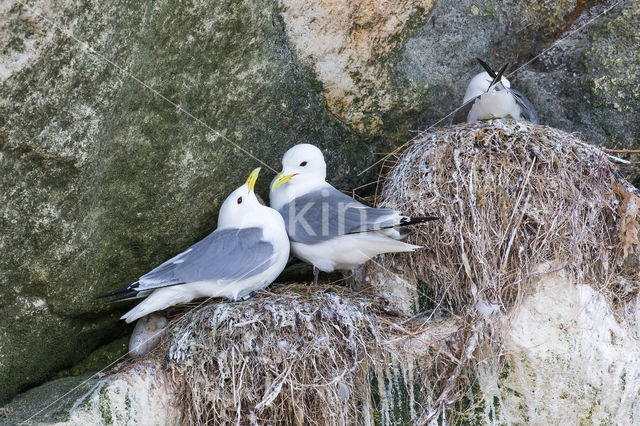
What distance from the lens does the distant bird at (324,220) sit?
3.92 meters

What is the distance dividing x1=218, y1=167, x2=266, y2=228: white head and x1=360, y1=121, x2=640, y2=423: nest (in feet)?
2.28

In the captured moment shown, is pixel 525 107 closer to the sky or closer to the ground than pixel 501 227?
closer to the sky

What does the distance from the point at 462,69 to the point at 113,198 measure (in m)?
2.38

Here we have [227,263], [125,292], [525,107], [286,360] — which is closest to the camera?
[286,360]

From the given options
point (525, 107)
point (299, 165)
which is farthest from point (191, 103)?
point (525, 107)

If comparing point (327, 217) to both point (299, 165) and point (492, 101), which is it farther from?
point (492, 101)

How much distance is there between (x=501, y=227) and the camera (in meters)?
3.98

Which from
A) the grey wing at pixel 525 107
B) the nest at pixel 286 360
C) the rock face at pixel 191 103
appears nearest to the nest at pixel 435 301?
the nest at pixel 286 360

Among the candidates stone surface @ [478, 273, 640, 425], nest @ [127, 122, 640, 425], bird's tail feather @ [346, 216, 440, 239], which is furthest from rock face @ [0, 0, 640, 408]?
stone surface @ [478, 273, 640, 425]

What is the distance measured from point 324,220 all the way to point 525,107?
1525 millimetres

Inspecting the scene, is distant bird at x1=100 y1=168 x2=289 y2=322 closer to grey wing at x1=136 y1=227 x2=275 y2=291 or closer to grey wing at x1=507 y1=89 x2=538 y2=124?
grey wing at x1=136 y1=227 x2=275 y2=291

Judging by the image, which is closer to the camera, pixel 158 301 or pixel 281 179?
pixel 158 301

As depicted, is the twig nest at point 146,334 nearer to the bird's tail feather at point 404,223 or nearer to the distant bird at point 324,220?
the distant bird at point 324,220

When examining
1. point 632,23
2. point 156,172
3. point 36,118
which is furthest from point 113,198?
point 632,23
